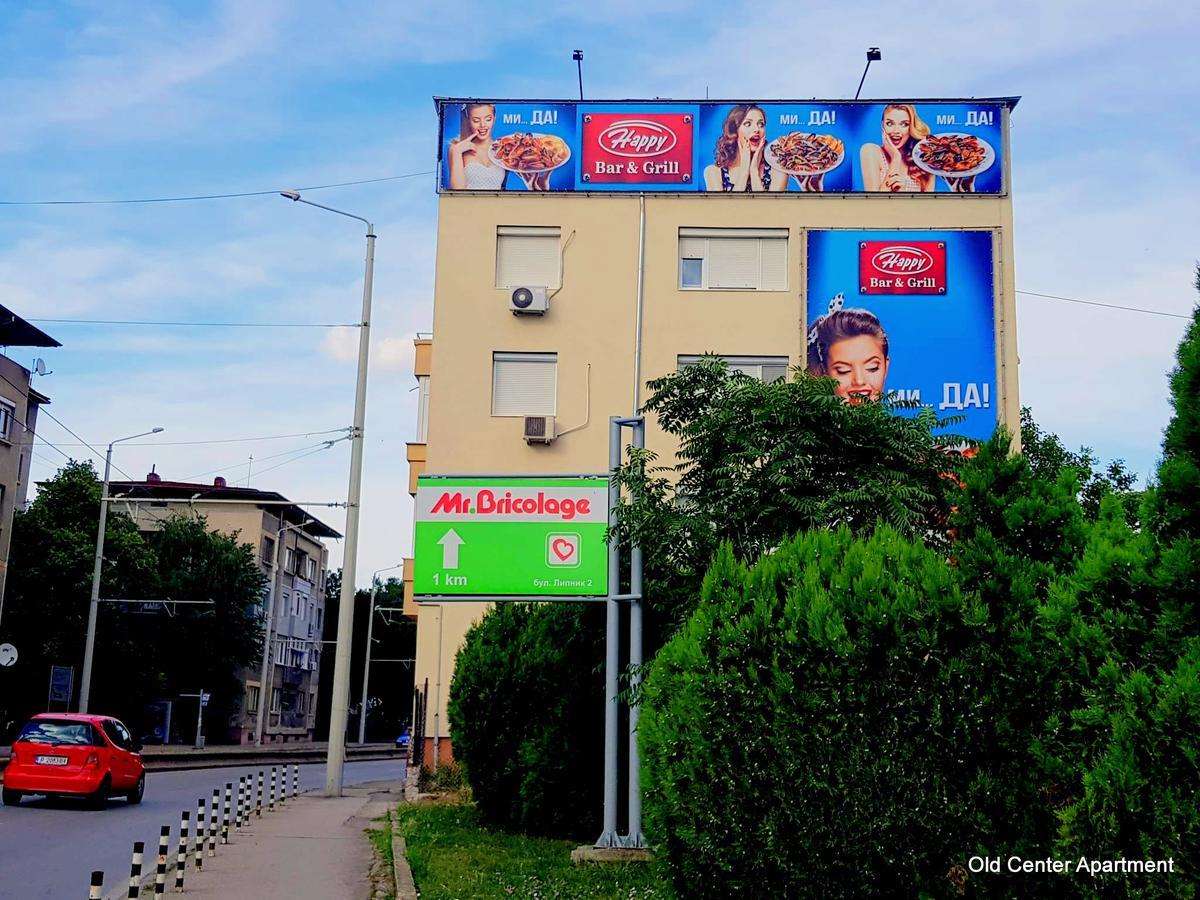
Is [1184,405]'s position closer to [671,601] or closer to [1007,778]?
[1007,778]

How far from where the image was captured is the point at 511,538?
14.9 metres

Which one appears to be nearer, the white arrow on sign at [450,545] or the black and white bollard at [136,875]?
the black and white bollard at [136,875]

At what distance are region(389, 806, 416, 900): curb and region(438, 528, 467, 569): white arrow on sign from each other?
10.8 feet

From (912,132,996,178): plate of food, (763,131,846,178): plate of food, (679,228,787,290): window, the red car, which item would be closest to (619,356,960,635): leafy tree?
the red car

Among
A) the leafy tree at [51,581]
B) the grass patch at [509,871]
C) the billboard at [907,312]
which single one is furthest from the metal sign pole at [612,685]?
the leafy tree at [51,581]

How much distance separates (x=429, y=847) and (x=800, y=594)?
8.17 meters

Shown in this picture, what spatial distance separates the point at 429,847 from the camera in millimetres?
15094

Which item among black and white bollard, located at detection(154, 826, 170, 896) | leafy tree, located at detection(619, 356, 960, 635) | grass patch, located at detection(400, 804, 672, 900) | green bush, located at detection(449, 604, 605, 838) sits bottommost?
grass patch, located at detection(400, 804, 672, 900)

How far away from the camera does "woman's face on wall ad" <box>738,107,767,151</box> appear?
30234 mm

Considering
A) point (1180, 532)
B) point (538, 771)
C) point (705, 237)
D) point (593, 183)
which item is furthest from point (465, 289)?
point (1180, 532)

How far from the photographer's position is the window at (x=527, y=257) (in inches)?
1187

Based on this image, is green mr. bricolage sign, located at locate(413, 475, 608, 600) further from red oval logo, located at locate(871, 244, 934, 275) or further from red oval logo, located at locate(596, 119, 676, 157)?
red oval logo, located at locate(596, 119, 676, 157)

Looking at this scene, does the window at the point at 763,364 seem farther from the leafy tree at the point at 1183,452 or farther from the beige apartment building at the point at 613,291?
the leafy tree at the point at 1183,452

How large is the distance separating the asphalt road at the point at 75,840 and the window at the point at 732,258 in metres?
15.8
